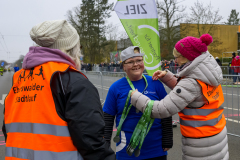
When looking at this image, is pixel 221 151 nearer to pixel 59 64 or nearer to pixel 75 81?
pixel 75 81

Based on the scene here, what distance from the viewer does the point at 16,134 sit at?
1.42 m

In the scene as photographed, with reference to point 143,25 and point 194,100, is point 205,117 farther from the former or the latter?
point 143,25

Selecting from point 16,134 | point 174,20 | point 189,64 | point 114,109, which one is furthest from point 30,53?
point 174,20

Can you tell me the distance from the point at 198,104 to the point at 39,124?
1.33m

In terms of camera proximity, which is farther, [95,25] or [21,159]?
[95,25]

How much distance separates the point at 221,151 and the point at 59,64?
1.64 metres

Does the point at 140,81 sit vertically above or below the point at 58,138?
above

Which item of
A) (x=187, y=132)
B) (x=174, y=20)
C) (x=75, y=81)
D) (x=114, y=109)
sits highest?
(x=174, y=20)

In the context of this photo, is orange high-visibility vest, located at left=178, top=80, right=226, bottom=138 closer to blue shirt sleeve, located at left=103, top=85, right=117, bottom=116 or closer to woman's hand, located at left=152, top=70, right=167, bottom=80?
woman's hand, located at left=152, top=70, right=167, bottom=80

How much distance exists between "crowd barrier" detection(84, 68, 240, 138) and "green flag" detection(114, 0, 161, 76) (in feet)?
6.15

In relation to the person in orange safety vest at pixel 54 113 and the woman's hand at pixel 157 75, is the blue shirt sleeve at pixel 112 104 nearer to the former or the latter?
the woman's hand at pixel 157 75

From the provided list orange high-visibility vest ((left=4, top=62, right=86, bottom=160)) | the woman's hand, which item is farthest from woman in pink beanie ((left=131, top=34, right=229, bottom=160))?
orange high-visibility vest ((left=4, top=62, right=86, bottom=160))

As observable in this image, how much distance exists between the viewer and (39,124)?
4.34 ft

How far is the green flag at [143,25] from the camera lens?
11.4ft
